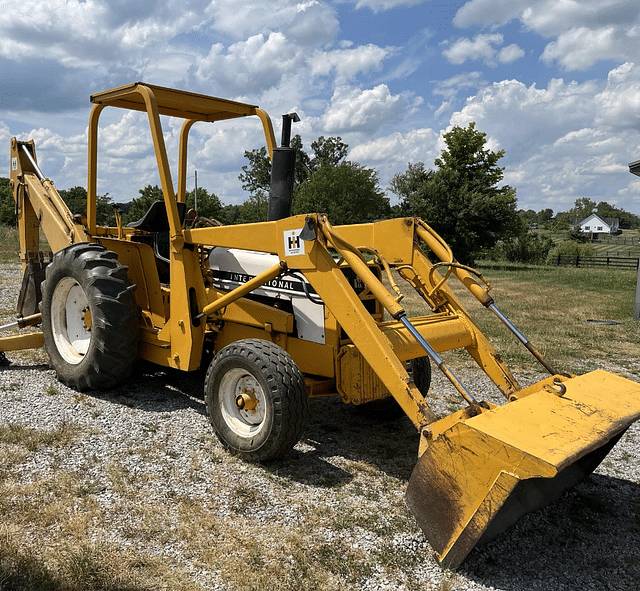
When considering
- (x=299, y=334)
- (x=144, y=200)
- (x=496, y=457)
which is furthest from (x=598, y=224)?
(x=496, y=457)

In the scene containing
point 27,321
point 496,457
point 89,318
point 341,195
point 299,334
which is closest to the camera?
point 496,457

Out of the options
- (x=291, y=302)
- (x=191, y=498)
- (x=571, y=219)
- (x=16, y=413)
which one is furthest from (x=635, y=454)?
(x=571, y=219)

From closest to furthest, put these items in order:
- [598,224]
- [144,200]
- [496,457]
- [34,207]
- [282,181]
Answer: [496,457] → [282,181] → [34,207] → [144,200] → [598,224]

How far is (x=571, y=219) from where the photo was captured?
11912 centimetres

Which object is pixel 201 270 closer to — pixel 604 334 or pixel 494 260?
pixel 604 334

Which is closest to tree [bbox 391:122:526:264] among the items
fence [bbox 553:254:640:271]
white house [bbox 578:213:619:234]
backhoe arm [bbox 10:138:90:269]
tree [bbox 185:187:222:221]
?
fence [bbox 553:254:640:271]

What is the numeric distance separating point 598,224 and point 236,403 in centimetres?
11827

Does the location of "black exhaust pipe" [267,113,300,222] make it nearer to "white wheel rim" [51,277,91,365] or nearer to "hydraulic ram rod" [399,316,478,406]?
"hydraulic ram rod" [399,316,478,406]

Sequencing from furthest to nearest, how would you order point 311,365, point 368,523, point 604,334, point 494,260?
point 494,260 < point 604,334 < point 311,365 < point 368,523

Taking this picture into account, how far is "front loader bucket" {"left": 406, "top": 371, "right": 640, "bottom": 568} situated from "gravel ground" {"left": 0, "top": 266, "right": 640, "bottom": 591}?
230 millimetres

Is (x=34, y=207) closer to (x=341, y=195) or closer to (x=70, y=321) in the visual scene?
(x=70, y=321)

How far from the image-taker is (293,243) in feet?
13.6

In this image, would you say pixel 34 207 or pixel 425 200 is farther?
pixel 425 200

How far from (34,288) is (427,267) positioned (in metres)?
4.81
